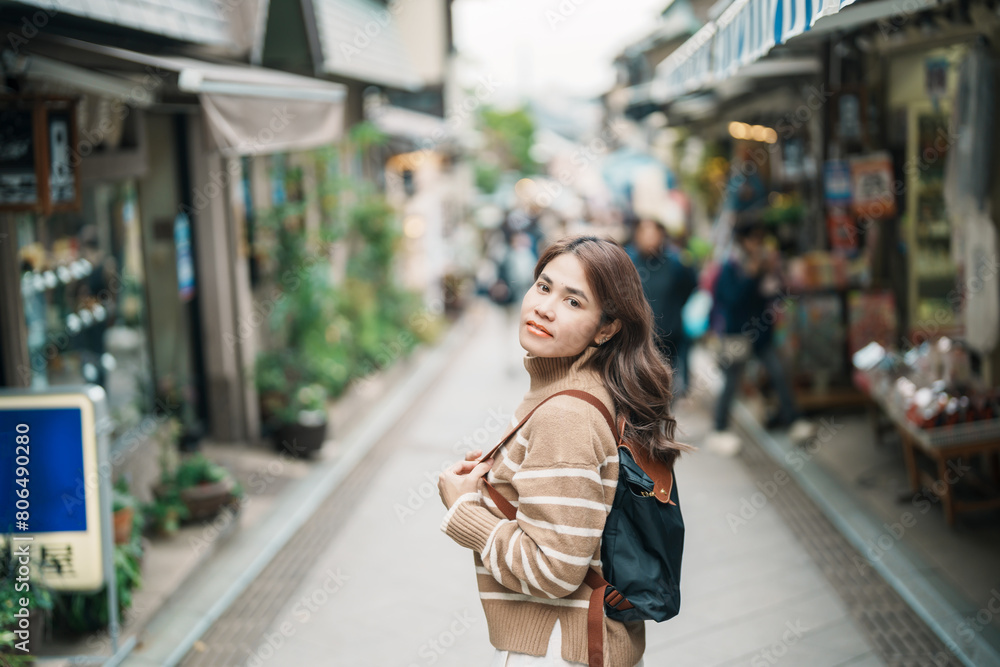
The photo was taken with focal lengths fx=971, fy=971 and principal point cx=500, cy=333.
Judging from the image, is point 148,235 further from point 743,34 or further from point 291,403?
point 743,34

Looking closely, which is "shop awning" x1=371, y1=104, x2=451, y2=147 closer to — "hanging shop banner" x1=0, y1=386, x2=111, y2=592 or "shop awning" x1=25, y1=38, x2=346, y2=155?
"shop awning" x1=25, y1=38, x2=346, y2=155

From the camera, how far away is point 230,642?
5.15 m

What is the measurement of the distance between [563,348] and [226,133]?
386 centimetres

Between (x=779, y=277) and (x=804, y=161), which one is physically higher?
(x=804, y=161)

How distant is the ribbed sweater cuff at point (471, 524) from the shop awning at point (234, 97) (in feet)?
12.0

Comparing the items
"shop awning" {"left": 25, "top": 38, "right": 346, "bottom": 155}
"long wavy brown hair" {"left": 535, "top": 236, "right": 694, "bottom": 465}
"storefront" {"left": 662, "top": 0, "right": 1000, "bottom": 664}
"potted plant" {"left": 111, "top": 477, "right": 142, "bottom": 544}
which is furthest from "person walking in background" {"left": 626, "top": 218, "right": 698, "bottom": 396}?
"long wavy brown hair" {"left": 535, "top": 236, "right": 694, "bottom": 465}

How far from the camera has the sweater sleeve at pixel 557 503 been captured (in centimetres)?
227

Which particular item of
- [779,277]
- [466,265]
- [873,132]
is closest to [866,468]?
[779,277]

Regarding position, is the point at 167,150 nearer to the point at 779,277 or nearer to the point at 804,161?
the point at 779,277

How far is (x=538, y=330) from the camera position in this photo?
8.11 feet

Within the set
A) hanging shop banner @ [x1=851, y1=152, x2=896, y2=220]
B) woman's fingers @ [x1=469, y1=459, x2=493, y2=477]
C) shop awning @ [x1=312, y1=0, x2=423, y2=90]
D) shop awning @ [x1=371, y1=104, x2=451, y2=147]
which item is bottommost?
woman's fingers @ [x1=469, y1=459, x2=493, y2=477]

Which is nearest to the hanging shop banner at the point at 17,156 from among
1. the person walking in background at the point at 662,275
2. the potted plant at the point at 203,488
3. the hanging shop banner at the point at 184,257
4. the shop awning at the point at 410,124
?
the potted plant at the point at 203,488

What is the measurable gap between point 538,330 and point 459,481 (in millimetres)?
445

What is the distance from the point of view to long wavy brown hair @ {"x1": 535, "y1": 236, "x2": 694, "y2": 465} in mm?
2473
